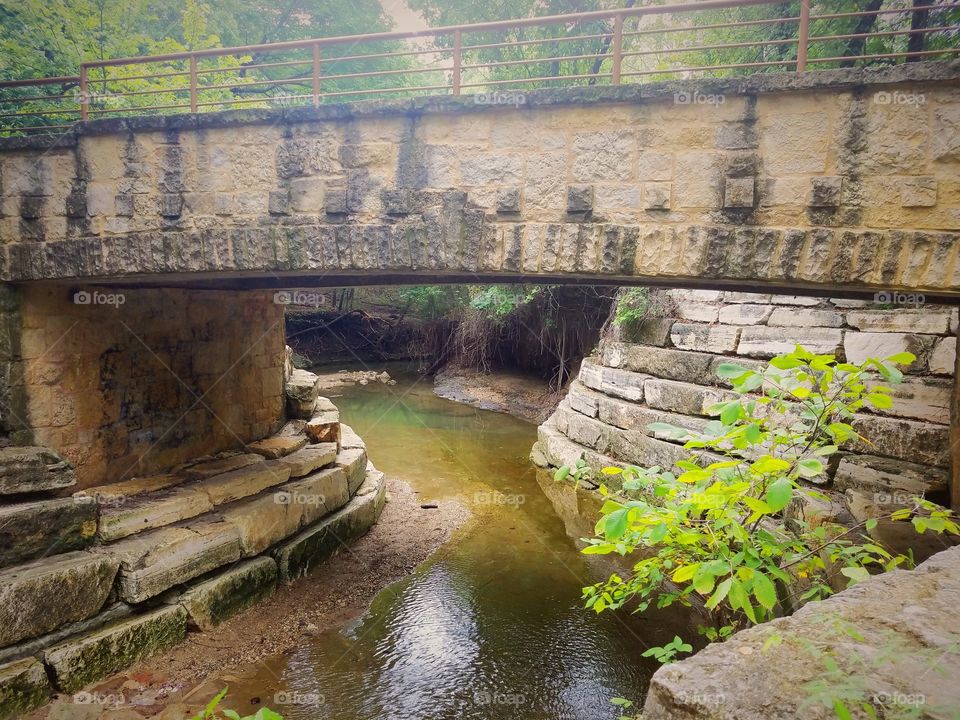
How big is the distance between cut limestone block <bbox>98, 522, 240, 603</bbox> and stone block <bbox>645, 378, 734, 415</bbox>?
17.0 feet

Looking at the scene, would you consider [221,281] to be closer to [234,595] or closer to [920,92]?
[234,595]

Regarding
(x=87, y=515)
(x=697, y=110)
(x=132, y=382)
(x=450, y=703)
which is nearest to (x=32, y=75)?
(x=132, y=382)

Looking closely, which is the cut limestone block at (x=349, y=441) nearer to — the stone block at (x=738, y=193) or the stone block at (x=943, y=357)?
the stone block at (x=738, y=193)

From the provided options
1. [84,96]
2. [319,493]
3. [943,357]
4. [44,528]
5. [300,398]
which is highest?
[84,96]

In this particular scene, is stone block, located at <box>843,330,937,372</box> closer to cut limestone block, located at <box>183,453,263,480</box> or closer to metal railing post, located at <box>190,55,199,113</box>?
cut limestone block, located at <box>183,453,263,480</box>

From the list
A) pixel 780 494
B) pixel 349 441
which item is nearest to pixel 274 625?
pixel 349 441

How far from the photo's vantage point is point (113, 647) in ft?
13.8

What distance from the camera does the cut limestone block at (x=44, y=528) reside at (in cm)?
412

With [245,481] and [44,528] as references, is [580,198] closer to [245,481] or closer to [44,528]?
[245,481]

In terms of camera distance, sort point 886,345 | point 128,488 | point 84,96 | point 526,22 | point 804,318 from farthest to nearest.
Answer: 1. point 804,318
2. point 886,345
3. point 128,488
4. point 84,96
5. point 526,22

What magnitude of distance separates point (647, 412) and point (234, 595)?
5.19 m

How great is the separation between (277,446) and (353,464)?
94 cm

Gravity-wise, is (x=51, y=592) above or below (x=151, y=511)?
below

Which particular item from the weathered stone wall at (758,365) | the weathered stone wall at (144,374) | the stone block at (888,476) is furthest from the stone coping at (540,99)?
the stone block at (888,476)
